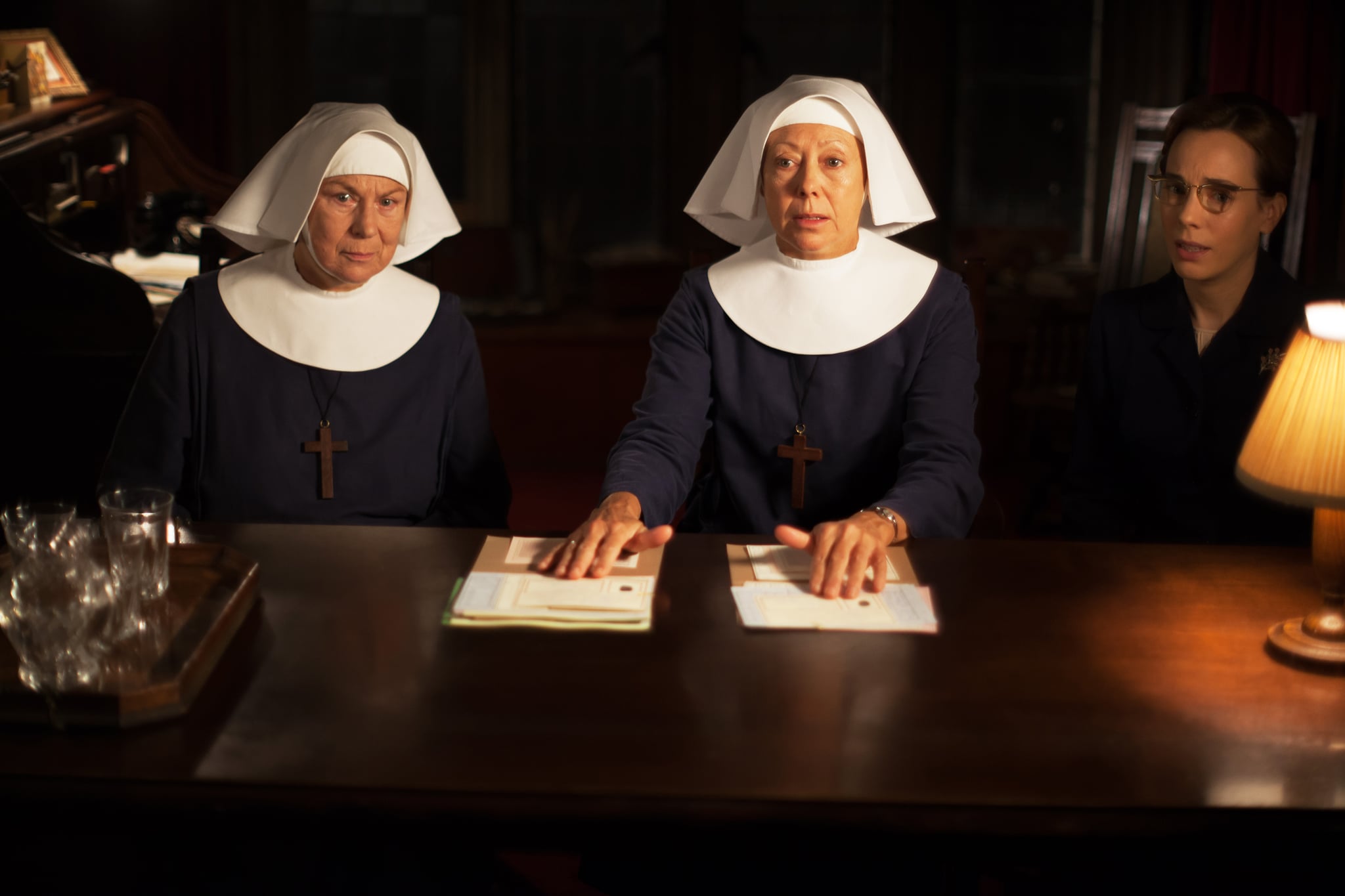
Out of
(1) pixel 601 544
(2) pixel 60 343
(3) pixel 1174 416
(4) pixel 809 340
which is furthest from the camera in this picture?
(2) pixel 60 343

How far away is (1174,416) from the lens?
101 inches

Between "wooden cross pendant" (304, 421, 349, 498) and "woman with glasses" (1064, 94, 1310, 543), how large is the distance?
4.48ft

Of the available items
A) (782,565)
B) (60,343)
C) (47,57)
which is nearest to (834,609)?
(782,565)

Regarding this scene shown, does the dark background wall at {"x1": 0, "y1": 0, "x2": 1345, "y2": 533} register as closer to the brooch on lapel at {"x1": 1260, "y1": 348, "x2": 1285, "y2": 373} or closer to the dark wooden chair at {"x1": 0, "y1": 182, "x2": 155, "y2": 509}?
the dark wooden chair at {"x1": 0, "y1": 182, "x2": 155, "y2": 509}

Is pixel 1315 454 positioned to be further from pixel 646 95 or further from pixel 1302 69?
pixel 646 95

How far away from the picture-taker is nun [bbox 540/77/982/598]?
236 cm

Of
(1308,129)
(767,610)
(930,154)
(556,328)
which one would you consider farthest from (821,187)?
(930,154)

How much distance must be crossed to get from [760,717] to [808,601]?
369 mm

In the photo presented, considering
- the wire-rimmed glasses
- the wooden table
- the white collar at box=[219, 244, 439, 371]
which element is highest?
the wire-rimmed glasses

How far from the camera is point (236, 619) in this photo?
1.68 m

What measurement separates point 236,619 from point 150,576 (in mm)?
120

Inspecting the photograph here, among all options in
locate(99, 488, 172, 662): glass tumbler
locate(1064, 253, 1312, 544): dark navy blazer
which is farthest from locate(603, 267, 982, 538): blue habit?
locate(99, 488, 172, 662): glass tumbler

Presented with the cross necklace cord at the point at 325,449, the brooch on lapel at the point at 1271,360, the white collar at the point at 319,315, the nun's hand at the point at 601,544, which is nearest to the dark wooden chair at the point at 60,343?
the white collar at the point at 319,315

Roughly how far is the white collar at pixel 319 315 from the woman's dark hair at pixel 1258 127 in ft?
4.83
